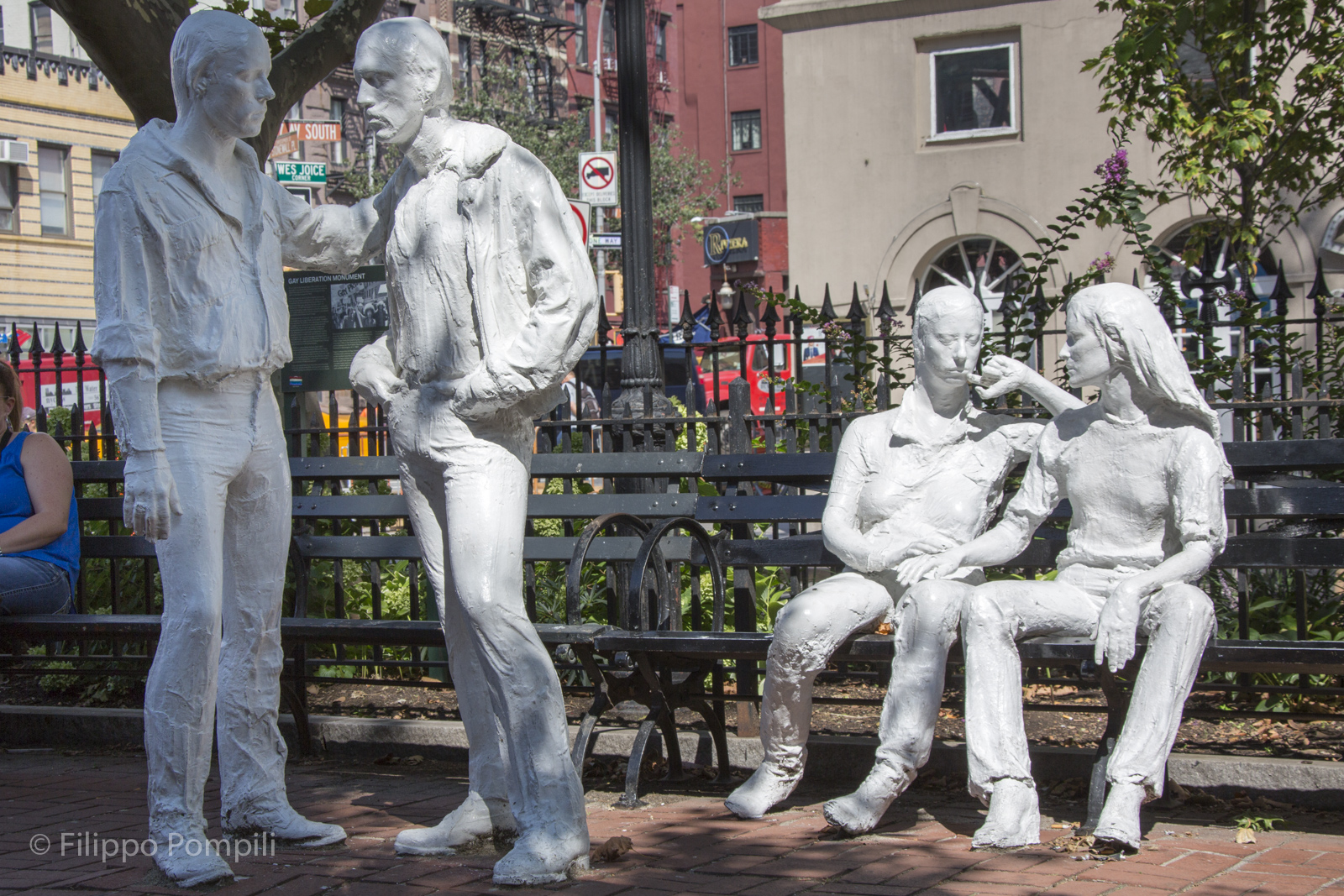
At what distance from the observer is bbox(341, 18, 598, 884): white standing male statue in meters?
3.39

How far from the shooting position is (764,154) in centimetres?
5056

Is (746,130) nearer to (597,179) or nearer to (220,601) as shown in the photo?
(597,179)

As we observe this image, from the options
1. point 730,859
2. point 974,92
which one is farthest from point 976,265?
point 730,859

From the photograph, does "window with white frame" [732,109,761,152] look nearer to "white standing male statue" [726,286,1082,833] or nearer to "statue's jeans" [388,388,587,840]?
"white standing male statue" [726,286,1082,833]

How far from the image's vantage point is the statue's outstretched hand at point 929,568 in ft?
13.2

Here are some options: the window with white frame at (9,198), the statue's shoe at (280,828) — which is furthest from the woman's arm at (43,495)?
the window with white frame at (9,198)

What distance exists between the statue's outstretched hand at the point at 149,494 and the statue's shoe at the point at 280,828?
920mm

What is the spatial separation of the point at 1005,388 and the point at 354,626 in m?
2.39

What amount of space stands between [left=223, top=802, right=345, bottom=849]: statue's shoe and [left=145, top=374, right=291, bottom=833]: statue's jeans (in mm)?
30

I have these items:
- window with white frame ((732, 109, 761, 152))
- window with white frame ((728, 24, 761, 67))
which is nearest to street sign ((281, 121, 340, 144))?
window with white frame ((732, 109, 761, 152))

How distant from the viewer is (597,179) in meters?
14.4

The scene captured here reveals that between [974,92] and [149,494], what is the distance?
17.4 m

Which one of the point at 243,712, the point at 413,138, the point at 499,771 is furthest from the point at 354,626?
the point at 413,138

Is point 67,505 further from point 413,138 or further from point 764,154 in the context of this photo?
point 764,154
